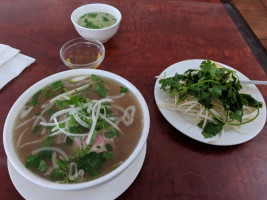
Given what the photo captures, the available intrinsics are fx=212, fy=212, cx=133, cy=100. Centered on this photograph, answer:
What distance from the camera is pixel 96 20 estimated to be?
1447 millimetres

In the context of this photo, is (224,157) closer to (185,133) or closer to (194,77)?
(185,133)

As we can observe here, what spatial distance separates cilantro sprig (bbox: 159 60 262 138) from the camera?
40.6 inches

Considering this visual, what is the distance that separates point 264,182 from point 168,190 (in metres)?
0.42

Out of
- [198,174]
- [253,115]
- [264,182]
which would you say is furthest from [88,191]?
[253,115]

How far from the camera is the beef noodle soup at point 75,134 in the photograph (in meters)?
0.73

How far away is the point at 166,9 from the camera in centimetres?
179

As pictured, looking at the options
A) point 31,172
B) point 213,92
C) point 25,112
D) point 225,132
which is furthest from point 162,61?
point 31,172

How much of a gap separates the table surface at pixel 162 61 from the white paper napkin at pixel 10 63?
3 centimetres

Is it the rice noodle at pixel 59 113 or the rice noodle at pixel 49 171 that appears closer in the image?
the rice noodle at pixel 49 171

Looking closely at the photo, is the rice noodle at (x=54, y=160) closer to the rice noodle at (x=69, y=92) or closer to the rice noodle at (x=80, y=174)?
the rice noodle at (x=80, y=174)

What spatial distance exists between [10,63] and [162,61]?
0.94 m

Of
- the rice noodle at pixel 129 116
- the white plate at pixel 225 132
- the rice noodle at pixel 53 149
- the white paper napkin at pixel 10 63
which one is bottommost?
the white plate at pixel 225 132

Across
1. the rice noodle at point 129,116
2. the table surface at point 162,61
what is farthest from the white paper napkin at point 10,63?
the rice noodle at point 129,116

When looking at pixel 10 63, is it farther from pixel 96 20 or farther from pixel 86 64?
pixel 96 20
